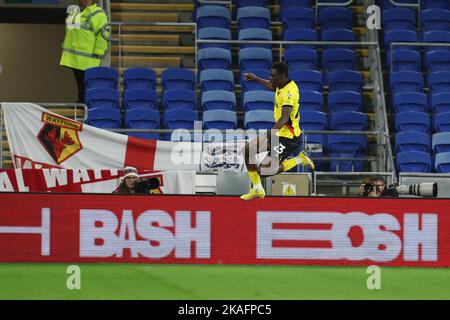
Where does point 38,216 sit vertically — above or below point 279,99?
below

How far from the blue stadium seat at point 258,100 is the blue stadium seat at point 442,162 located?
3229 millimetres

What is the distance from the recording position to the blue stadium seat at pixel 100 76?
19625mm

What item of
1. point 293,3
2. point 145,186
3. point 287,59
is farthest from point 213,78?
point 145,186

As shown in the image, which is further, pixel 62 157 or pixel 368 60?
pixel 368 60

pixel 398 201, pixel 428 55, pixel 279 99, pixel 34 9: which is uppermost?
pixel 34 9

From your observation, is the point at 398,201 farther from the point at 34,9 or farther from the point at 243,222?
the point at 34,9

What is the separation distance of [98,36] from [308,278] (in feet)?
29.8

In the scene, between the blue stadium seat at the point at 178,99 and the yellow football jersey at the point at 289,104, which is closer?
the yellow football jersey at the point at 289,104

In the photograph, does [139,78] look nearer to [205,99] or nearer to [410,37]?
[205,99]

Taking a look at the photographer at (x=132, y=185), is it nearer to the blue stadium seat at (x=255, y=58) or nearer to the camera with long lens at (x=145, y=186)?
the camera with long lens at (x=145, y=186)

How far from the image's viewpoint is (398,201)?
14.4 meters

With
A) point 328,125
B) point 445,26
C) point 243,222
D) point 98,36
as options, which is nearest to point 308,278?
point 243,222

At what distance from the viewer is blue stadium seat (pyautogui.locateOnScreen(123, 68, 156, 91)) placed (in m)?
19.8

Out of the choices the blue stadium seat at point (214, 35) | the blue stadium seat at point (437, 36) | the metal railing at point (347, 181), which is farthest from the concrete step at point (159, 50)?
the blue stadium seat at point (437, 36)
